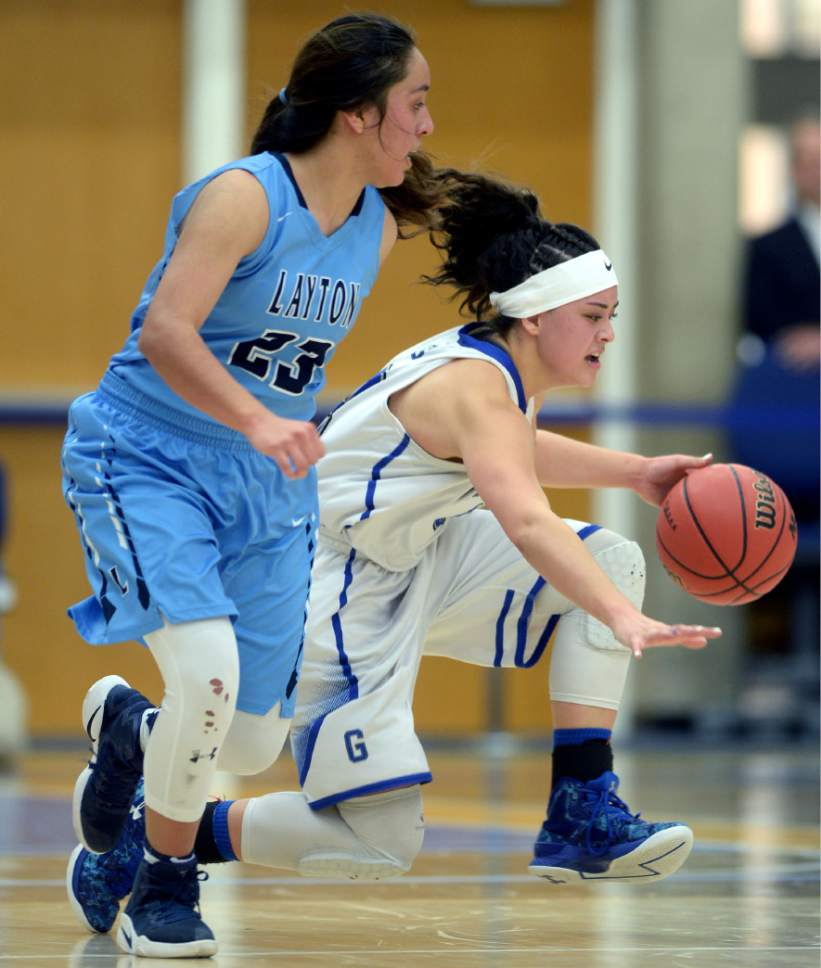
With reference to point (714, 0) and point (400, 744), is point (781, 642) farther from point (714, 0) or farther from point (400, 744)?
point (400, 744)

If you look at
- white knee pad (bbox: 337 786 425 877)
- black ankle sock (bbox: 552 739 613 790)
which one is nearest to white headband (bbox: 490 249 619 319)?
black ankle sock (bbox: 552 739 613 790)

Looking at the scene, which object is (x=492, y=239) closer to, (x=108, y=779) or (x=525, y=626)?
(x=525, y=626)

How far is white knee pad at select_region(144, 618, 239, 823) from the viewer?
117 inches

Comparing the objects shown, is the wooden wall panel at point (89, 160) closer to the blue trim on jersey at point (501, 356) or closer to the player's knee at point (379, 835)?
the blue trim on jersey at point (501, 356)

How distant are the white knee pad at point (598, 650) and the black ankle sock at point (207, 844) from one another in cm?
68

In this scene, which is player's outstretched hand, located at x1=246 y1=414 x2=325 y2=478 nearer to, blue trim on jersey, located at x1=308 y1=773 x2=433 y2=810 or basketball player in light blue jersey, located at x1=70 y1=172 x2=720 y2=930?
basketball player in light blue jersey, located at x1=70 y1=172 x2=720 y2=930

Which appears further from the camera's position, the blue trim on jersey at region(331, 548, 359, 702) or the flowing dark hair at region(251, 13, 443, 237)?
the blue trim on jersey at region(331, 548, 359, 702)

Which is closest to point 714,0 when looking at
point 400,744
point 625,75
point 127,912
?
point 625,75

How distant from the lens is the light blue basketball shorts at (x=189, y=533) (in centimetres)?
302

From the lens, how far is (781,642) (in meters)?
9.10

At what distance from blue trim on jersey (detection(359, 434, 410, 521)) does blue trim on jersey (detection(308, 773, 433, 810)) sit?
1.66 ft

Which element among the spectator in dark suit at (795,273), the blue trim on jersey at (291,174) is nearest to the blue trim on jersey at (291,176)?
the blue trim on jersey at (291,174)

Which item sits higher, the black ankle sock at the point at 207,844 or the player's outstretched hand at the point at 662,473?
the player's outstretched hand at the point at 662,473

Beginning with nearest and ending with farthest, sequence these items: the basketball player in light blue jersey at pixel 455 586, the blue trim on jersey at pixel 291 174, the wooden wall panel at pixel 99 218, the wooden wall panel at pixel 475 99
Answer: the blue trim on jersey at pixel 291 174, the basketball player in light blue jersey at pixel 455 586, the wooden wall panel at pixel 99 218, the wooden wall panel at pixel 475 99
